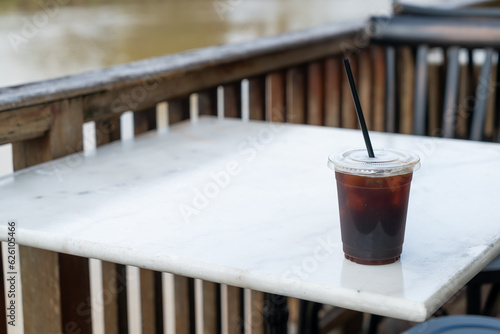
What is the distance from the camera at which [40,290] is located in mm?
1477

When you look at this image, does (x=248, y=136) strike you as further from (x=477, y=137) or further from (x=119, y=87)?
(x=477, y=137)

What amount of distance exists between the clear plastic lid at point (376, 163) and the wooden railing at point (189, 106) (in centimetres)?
73

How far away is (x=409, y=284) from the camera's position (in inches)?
35.3

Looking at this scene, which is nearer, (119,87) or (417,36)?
(119,87)

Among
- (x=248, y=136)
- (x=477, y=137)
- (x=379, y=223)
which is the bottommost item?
(x=477, y=137)

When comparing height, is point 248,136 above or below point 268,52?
below

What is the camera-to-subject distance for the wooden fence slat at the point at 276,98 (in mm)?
2322

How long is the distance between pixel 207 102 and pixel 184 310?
602 mm

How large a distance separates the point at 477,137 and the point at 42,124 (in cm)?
162

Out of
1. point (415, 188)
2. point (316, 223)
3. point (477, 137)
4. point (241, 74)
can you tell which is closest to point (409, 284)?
point (316, 223)

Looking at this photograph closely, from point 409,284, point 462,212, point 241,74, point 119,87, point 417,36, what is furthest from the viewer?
point 417,36

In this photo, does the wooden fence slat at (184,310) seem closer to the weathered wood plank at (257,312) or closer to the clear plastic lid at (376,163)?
the weathered wood plank at (257,312)

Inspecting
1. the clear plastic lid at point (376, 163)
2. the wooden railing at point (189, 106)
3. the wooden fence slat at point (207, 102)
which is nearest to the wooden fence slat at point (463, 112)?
the wooden railing at point (189, 106)

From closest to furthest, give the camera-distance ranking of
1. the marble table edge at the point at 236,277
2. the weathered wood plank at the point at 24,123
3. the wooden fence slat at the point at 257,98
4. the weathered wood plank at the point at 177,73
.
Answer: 1. the marble table edge at the point at 236,277
2. the weathered wood plank at the point at 24,123
3. the weathered wood plank at the point at 177,73
4. the wooden fence slat at the point at 257,98
